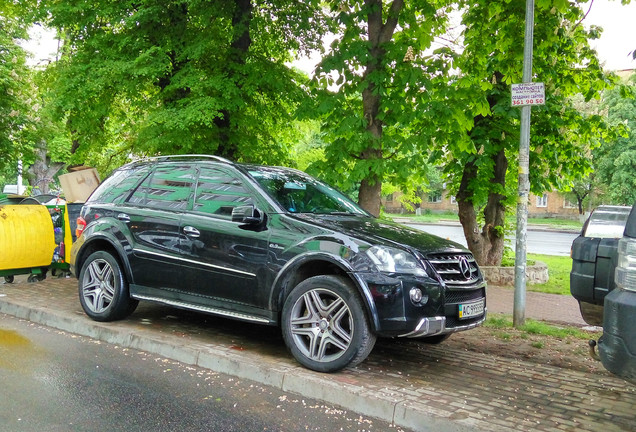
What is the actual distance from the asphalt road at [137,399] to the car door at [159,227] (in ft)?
2.84

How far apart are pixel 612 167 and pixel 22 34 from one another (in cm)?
4285

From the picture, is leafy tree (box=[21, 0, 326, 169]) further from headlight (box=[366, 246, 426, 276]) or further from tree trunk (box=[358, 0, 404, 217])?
headlight (box=[366, 246, 426, 276])

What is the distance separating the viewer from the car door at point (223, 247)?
5.62 metres

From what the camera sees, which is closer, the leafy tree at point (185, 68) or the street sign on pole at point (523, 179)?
the street sign on pole at point (523, 179)

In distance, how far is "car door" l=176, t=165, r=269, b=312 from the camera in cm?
562

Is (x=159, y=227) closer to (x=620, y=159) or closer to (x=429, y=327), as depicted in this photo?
(x=429, y=327)

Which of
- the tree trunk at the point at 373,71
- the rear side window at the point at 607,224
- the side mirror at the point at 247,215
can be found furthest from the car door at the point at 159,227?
the rear side window at the point at 607,224

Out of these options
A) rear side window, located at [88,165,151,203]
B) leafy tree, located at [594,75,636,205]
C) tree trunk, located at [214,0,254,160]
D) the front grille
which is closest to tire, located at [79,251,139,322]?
rear side window, located at [88,165,151,203]

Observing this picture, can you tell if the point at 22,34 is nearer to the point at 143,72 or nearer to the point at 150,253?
the point at 143,72

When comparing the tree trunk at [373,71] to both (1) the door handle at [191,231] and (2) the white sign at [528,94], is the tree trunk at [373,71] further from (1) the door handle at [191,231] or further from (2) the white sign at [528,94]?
(1) the door handle at [191,231]

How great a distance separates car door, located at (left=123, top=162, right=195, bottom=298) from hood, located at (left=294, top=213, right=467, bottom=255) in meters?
1.54

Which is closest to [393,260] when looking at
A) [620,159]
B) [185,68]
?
[185,68]

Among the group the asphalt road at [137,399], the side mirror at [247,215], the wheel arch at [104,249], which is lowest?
the asphalt road at [137,399]

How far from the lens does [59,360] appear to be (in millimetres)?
5574
